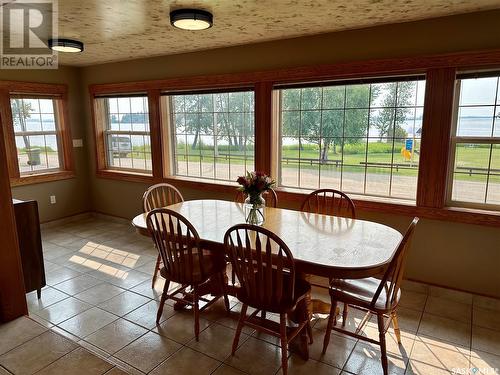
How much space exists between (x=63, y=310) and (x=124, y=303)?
18.2 inches

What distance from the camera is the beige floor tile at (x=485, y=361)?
83.7 inches

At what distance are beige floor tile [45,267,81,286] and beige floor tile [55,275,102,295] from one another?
0.25 ft

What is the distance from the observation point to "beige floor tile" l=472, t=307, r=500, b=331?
2588 mm

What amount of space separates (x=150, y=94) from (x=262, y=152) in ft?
5.73

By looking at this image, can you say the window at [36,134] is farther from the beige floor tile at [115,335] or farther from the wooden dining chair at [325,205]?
the wooden dining chair at [325,205]

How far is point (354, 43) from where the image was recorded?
3070 mm

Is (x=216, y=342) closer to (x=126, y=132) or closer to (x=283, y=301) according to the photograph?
(x=283, y=301)

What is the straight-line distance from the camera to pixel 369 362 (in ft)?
7.20

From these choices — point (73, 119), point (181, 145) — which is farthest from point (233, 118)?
point (73, 119)

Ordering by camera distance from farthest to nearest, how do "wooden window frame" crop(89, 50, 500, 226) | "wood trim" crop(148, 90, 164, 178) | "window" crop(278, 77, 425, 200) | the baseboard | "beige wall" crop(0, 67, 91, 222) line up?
the baseboard → "beige wall" crop(0, 67, 91, 222) → "wood trim" crop(148, 90, 164, 178) → "window" crop(278, 77, 425, 200) → "wooden window frame" crop(89, 50, 500, 226)

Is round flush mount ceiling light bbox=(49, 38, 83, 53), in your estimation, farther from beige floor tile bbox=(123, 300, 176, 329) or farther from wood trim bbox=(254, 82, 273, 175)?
beige floor tile bbox=(123, 300, 176, 329)

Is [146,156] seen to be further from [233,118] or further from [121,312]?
[121,312]

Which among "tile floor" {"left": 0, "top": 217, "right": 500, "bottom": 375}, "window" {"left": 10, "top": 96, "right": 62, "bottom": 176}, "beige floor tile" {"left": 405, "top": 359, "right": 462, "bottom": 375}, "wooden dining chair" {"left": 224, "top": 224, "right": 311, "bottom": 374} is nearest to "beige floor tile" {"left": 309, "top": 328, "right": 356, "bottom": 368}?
"tile floor" {"left": 0, "top": 217, "right": 500, "bottom": 375}

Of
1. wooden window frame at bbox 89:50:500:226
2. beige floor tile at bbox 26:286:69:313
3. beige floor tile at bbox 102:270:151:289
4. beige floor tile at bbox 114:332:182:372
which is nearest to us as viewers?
beige floor tile at bbox 114:332:182:372
